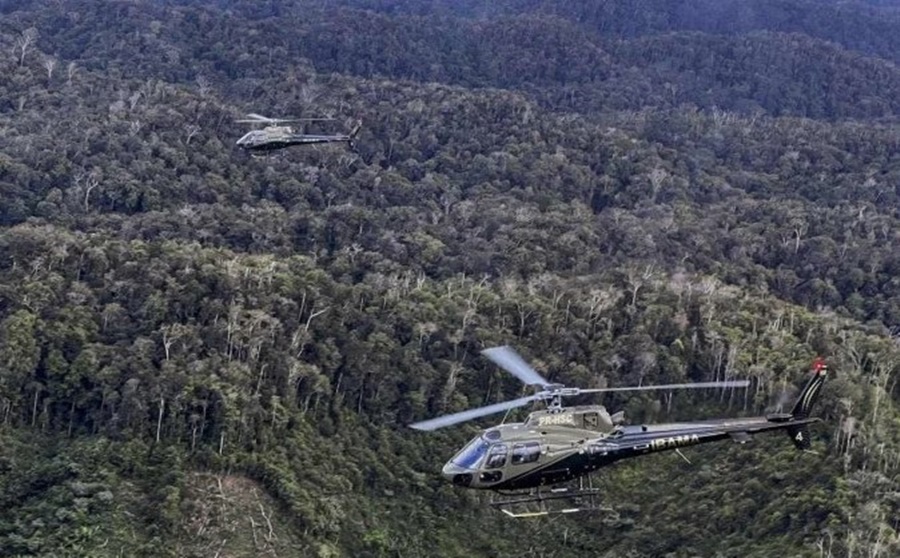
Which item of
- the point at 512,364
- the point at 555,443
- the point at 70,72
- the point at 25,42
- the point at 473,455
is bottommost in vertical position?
the point at 70,72

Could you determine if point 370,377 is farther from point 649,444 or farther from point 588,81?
point 588,81

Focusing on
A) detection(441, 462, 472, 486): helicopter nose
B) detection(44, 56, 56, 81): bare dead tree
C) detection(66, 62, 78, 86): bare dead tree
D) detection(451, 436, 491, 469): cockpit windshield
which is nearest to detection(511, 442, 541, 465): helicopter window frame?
detection(451, 436, 491, 469): cockpit windshield

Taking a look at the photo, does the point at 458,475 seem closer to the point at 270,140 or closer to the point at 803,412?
the point at 803,412

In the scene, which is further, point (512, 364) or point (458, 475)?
point (458, 475)

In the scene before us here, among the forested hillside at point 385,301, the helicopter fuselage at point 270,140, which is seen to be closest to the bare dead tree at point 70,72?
the forested hillside at point 385,301

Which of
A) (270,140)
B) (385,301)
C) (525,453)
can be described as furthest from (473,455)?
(385,301)

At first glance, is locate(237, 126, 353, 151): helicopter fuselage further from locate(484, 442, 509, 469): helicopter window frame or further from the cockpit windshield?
locate(484, 442, 509, 469): helicopter window frame

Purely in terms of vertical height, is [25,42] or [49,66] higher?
[25,42]

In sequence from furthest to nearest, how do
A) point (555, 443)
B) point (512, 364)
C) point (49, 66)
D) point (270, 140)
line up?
point (49, 66)
point (270, 140)
point (555, 443)
point (512, 364)
